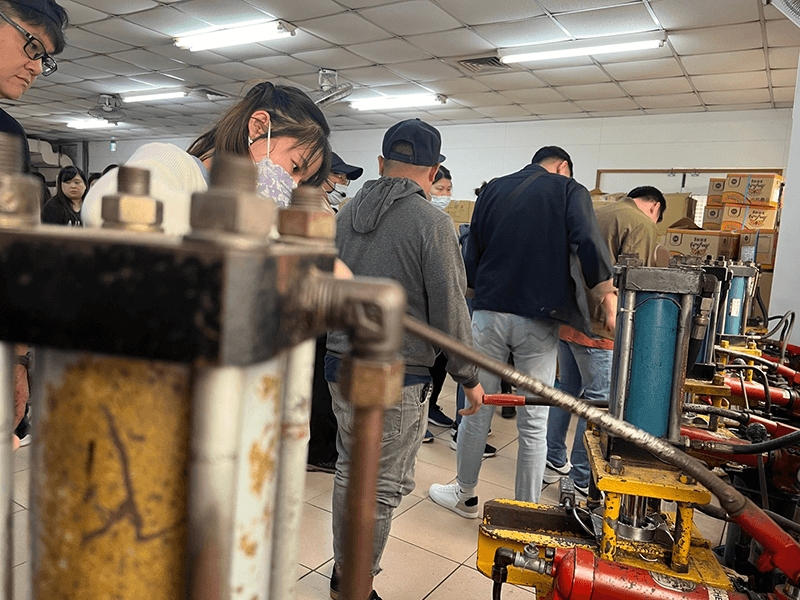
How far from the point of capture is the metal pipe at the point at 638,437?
45 centimetres

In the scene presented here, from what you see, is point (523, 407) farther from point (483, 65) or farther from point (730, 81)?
point (730, 81)

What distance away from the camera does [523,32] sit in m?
5.02

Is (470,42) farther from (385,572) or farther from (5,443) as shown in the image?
(5,443)

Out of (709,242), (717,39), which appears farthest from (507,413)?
(717,39)

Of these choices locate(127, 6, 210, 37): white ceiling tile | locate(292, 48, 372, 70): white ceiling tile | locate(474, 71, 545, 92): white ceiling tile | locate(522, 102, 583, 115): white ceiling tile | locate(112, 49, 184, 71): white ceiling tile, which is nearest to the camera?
locate(127, 6, 210, 37): white ceiling tile

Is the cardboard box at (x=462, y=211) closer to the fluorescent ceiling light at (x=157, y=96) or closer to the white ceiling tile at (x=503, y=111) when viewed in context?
the white ceiling tile at (x=503, y=111)

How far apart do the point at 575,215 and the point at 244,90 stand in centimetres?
145

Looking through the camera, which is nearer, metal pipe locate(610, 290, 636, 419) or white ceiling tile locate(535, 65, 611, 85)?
metal pipe locate(610, 290, 636, 419)

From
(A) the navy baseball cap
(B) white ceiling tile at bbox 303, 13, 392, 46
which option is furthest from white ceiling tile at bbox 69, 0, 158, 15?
(A) the navy baseball cap

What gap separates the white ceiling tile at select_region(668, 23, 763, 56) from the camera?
15.1 ft

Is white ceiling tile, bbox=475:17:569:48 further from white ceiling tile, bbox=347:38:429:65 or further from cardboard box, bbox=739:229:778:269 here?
cardboard box, bbox=739:229:778:269

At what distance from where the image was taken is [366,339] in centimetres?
35

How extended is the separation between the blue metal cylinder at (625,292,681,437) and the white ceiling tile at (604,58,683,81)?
5077mm

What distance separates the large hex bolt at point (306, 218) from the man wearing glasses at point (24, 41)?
144cm
